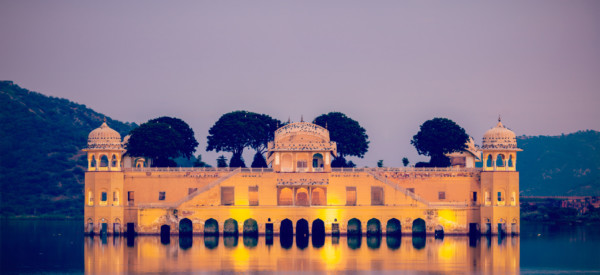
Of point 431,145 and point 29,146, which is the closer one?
point 431,145

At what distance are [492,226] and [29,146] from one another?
65112 millimetres

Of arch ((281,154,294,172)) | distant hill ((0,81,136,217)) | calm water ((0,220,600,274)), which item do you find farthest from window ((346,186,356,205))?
distant hill ((0,81,136,217))

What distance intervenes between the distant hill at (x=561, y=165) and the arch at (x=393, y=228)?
63.6 m

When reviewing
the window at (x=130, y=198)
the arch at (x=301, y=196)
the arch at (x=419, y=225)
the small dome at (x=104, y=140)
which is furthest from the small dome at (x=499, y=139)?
the small dome at (x=104, y=140)

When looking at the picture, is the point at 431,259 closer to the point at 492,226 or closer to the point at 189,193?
the point at 492,226

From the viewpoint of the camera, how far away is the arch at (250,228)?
83.2 meters

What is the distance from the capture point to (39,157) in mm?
124000

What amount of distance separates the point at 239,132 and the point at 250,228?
1271cm

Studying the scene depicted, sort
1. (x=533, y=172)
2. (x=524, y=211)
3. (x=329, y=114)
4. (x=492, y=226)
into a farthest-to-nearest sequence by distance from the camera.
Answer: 1. (x=533, y=172)
2. (x=524, y=211)
3. (x=329, y=114)
4. (x=492, y=226)

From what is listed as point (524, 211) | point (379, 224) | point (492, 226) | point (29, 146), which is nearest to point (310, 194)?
point (379, 224)

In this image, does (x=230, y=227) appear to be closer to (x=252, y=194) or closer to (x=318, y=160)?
(x=252, y=194)

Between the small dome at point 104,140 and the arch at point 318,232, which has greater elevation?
the small dome at point 104,140

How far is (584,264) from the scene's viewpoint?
6675 cm

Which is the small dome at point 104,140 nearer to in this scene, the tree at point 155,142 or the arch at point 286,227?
the tree at point 155,142
